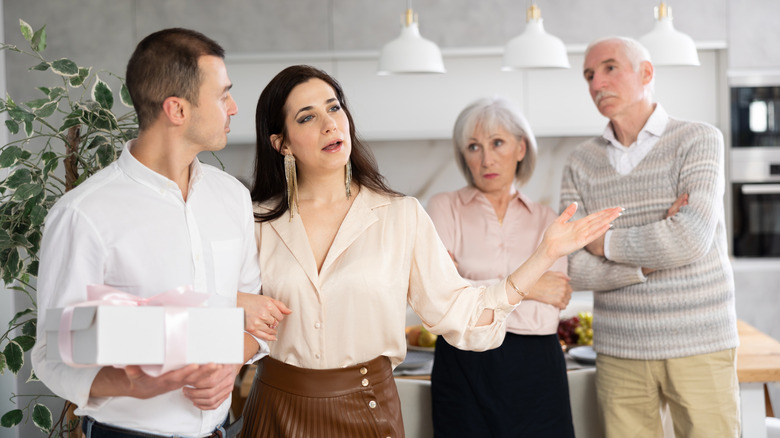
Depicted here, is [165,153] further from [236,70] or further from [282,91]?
[236,70]

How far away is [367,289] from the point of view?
1750 millimetres

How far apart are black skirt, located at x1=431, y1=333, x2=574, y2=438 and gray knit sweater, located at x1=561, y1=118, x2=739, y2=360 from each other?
26 centimetres

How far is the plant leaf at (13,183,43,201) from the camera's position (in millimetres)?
1786

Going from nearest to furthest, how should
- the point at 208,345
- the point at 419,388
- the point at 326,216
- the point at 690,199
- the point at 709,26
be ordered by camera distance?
the point at 208,345 < the point at 326,216 < the point at 690,199 < the point at 419,388 < the point at 709,26

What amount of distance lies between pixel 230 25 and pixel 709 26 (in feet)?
9.39

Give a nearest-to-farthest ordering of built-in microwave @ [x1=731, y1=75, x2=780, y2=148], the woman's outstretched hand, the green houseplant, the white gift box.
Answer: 1. the white gift box
2. the woman's outstretched hand
3. the green houseplant
4. built-in microwave @ [x1=731, y1=75, x2=780, y2=148]

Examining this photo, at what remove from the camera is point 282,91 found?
1.85m

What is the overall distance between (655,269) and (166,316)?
1.66 metres

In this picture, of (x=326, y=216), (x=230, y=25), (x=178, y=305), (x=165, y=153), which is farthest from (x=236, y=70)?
(x=178, y=305)

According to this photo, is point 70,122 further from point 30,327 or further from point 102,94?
point 30,327

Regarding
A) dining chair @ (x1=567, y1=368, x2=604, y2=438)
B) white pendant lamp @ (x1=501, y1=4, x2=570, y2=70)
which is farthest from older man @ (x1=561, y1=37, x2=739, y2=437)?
white pendant lamp @ (x1=501, y1=4, x2=570, y2=70)

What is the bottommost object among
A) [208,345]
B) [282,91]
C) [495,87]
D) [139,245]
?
[208,345]

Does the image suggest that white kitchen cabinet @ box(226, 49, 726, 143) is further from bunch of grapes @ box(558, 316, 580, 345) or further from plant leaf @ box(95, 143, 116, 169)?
plant leaf @ box(95, 143, 116, 169)

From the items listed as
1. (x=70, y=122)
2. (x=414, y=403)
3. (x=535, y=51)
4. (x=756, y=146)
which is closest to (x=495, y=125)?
(x=535, y=51)
